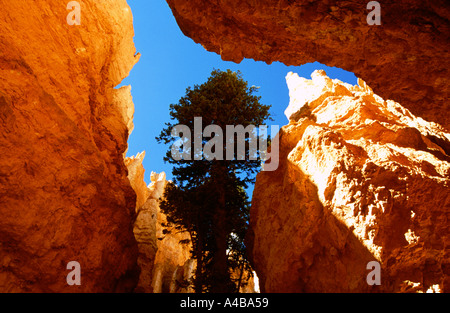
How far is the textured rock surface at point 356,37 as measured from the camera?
16.6 feet

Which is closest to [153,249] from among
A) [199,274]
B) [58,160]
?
[199,274]

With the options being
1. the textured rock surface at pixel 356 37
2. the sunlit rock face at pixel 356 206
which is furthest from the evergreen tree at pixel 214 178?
the textured rock surface at pixel 356 37

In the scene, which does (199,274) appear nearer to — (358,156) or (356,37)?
(358,156)

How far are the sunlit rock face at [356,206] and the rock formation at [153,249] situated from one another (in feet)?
29.6

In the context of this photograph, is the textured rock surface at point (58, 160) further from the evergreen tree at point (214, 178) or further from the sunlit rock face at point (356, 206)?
the sunlit rock face at point (356, 206)

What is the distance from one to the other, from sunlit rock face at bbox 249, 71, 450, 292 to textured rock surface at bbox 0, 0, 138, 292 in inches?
229

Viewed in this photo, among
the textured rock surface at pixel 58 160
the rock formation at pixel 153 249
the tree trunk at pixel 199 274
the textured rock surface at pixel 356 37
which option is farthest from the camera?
the rock formation at pixel 153 249

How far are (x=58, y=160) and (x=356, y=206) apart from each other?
8557 millimetres

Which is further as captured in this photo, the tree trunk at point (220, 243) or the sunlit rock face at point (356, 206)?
the tree trunk at point (220, 243)

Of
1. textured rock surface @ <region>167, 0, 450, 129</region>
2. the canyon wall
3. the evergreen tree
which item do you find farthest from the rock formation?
textured rock surface @ <region>167, 0, 450, 129</region>

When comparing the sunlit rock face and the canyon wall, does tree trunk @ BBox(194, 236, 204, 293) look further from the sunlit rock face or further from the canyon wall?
the canyon wall

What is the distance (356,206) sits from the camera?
6.10 m

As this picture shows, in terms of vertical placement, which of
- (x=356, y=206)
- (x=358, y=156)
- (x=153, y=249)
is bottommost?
(x=153, y=249)

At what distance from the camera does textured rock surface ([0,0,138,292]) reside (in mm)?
6074
